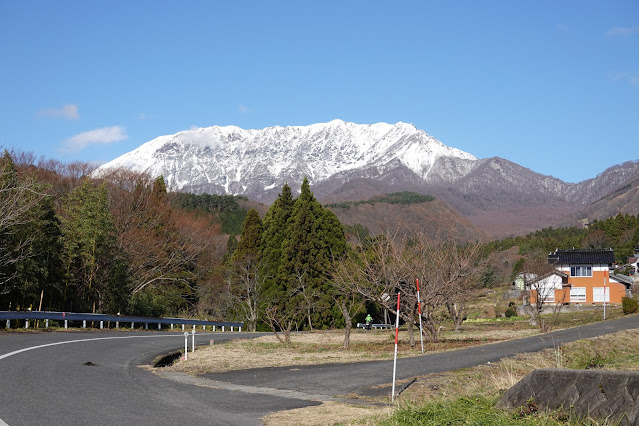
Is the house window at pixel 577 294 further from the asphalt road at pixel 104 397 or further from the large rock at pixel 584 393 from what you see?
the large rock at pixel 584 393

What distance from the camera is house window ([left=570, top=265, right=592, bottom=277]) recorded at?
69562 mm

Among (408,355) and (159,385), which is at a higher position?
(159,385)

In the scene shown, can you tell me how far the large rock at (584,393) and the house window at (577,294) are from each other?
65.6 meters

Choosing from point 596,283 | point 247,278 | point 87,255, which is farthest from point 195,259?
point 596,283

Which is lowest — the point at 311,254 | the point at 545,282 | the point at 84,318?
the point at 84,318

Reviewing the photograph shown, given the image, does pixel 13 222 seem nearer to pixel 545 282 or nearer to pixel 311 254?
pixel 311 254

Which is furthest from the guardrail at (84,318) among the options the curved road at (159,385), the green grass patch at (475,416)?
the green grass patch at (475,416)

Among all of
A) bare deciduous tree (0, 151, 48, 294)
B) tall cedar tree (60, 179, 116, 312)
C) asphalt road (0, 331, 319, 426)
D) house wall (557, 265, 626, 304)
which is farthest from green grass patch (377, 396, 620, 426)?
house wall (557, 265, 626, 304)

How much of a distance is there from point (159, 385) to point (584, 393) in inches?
349

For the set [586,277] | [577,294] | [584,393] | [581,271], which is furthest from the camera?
[581,271]

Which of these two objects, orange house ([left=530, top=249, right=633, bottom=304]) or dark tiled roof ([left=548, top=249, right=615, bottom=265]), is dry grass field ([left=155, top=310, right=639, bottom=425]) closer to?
orange house ([left=530, top=249, right=633, bottom=304])

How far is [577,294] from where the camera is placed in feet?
228

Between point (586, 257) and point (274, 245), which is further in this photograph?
point (586, 257)

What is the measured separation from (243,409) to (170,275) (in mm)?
47171
